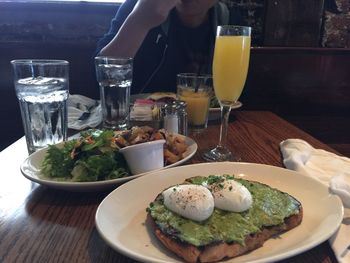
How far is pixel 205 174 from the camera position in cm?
78

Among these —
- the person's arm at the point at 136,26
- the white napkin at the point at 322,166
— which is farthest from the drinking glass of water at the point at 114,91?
the white napkin at the point at 322,166

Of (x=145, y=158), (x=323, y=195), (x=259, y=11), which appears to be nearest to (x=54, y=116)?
(x=145, y=158)

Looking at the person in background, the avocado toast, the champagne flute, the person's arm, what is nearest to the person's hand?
the person's arm

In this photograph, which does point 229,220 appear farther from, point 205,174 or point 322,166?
point 322,166

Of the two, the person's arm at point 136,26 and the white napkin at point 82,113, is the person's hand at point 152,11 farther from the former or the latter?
the white napkin at point 82,113

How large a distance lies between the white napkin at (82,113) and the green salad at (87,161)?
436mm

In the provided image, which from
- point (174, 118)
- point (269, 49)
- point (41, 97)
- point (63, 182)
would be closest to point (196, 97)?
point (174, 118)

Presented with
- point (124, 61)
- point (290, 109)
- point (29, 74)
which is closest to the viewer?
point (29, 74)

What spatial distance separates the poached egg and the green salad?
0.21 meters

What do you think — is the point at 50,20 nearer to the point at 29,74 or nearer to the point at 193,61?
the point at 193,61

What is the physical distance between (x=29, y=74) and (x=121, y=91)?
0.35m

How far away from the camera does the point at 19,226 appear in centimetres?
59

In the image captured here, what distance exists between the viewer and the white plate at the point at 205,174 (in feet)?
1.63

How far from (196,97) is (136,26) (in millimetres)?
591
